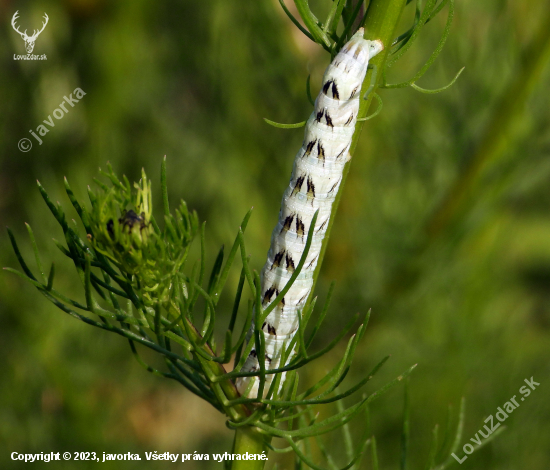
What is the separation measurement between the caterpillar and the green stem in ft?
0.10

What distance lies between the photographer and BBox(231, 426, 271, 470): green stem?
14.1 inches

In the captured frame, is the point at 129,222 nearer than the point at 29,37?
Yes

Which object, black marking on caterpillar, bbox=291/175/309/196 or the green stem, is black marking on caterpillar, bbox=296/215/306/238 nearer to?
black marking on caterpillar, bbox=291/175/309/196

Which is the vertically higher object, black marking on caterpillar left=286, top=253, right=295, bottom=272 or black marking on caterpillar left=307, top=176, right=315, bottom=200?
black marking on caterpillar left=307, top=176, right=315, bottom=200

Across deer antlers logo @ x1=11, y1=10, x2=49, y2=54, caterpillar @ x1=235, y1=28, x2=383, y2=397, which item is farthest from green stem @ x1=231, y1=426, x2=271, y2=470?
deer antlers logo @ x1=11, y1=10, x2=49, y2=54

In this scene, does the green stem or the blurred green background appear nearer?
the green stem

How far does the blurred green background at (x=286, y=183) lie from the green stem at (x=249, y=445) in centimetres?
46

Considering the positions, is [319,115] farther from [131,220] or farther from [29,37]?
[29,37]

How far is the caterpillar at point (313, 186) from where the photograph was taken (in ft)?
1.03

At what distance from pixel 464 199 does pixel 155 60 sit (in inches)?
25.7

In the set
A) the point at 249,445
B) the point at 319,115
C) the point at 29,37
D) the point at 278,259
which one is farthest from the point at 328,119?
the point at 29,37

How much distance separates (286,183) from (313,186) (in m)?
0.53

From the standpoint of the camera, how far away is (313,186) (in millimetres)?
349

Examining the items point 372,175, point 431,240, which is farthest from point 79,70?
point 431,240
